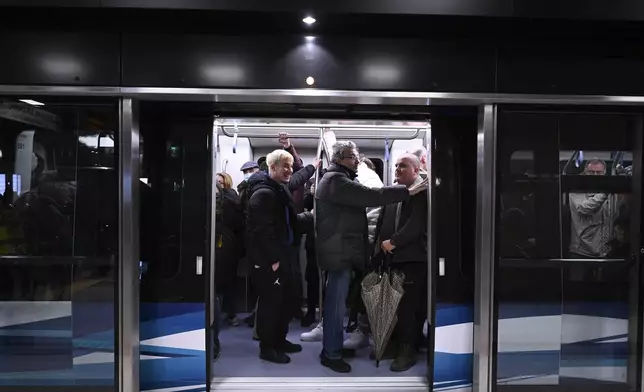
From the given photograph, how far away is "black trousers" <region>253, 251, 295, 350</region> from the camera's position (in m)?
3.93

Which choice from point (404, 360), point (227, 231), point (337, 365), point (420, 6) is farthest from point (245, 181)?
point (420, 6)

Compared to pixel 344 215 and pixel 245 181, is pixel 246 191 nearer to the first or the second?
pixel 245 181

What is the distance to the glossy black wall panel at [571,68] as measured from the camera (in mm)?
2967

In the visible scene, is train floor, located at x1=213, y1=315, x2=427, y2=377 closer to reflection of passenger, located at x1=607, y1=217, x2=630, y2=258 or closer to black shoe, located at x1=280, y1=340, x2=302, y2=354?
black shoe, located at x1=280, y1=340, x2=302, y2=354

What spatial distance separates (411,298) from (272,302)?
43.6 inches

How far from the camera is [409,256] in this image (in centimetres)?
387

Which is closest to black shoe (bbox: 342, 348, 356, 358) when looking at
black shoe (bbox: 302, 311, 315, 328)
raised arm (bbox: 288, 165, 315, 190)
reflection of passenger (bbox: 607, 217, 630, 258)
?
black shoe (bbox: 302, 311, 315, 328)

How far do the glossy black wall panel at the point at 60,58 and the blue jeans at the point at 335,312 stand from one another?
2.12m

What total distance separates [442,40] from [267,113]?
1.34 metres

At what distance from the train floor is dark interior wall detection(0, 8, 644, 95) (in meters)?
2.18

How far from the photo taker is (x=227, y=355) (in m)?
4.20

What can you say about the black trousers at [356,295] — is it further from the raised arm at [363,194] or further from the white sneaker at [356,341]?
the raised arm at [363,194]

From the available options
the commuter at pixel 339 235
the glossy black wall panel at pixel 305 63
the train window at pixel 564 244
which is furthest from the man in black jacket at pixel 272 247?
the train window at pixel 564 244

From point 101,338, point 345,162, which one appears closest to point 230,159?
point 345,162
